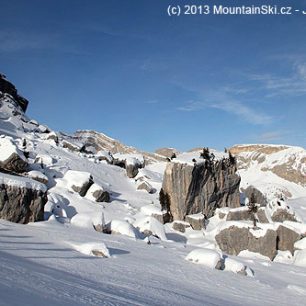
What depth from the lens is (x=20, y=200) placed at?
2236 centimetres

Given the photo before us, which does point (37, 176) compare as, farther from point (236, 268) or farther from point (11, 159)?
point (236, 268)

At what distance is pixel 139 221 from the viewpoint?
37.9m

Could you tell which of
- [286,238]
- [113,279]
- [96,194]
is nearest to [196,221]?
[286,238]

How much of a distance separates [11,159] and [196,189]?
2569 cm

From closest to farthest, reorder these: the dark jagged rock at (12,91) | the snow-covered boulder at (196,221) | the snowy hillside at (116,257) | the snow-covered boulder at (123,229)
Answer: the snowy hillside at (116,257)
the snow-covered boulder at (123,229)
the snow-covered boulder at (196,221)
the dark jagged rock at (12,91)

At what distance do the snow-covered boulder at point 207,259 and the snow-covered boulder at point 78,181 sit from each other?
2857 cm

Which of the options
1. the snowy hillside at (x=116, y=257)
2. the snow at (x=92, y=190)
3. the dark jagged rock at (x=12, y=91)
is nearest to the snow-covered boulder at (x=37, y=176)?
the snowy hillside at (x=116, y=257)

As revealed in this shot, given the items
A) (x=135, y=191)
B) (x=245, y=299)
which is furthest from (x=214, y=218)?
(x=245, y=299)

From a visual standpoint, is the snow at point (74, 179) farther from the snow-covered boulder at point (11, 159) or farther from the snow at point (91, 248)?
the snow at point (91, 248)

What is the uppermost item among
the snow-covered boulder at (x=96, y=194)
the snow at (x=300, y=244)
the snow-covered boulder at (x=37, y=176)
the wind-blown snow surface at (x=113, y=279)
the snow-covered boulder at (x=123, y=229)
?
the snow-covered boulder at (x=37, y=176)

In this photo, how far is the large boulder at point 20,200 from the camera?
70.4 ft

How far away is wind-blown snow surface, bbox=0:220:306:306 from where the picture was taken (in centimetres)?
779

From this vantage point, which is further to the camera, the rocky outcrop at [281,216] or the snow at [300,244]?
the rocky outcrop at [281,216]

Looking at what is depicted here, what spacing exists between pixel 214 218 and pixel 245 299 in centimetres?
4046
